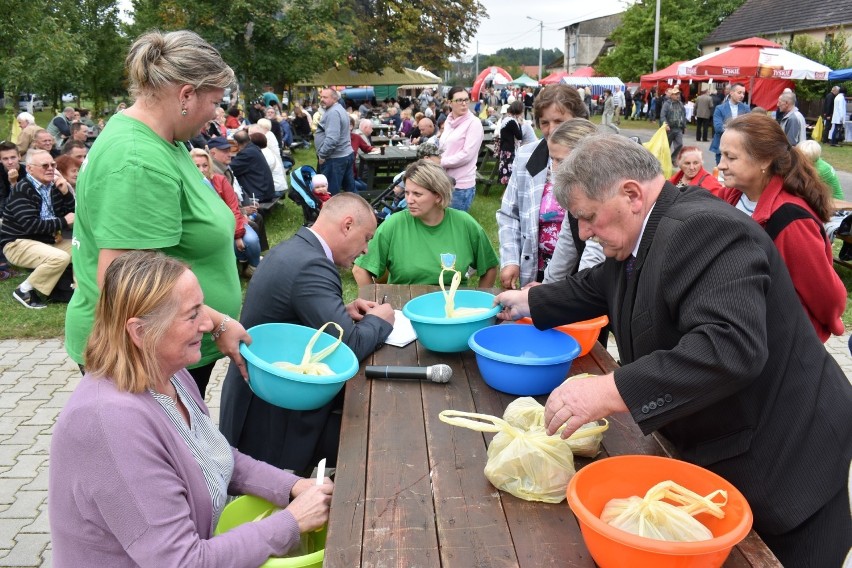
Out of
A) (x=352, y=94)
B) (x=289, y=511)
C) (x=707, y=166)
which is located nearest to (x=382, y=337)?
(x=289, y=511)

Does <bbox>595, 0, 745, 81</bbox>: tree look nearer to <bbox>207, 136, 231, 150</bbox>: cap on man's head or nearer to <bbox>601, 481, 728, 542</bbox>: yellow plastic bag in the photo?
<bbox>207, 136, 231, 150</bbox>: cap on man's head

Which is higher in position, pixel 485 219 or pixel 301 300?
pixel 301 300

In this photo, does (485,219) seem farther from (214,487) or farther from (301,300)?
(214,487)

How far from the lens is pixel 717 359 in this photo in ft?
4.81

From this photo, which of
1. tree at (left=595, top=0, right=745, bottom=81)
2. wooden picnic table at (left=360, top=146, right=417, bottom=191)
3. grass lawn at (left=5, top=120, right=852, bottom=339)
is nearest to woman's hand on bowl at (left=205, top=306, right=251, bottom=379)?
grass lawn at (left=5, top=120, right=852, bottom=339)

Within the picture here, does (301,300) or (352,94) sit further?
(352,94)

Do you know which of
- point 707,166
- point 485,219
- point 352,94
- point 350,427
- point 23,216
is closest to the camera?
point 350,427

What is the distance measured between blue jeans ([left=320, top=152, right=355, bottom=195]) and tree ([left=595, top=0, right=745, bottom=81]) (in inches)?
1214

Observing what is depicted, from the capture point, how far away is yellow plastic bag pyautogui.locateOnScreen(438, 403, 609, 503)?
168 cm

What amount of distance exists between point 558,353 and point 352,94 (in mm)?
33988

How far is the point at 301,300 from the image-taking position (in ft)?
8.46

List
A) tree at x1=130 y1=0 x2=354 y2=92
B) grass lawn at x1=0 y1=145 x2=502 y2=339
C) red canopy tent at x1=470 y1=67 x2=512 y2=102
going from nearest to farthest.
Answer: grass lawn at x1=0 y1=145 x2=502 y2=339
tree at x1=130 y1=0 x2=354 y2=92
red canopy tent at x1=470 y1=67 x2=512 y2=102

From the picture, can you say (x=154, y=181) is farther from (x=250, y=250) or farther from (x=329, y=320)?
(x=250, y=250)

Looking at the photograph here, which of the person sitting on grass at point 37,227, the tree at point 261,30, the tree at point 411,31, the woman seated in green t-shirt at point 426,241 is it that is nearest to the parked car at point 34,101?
the tree at point 261,30
